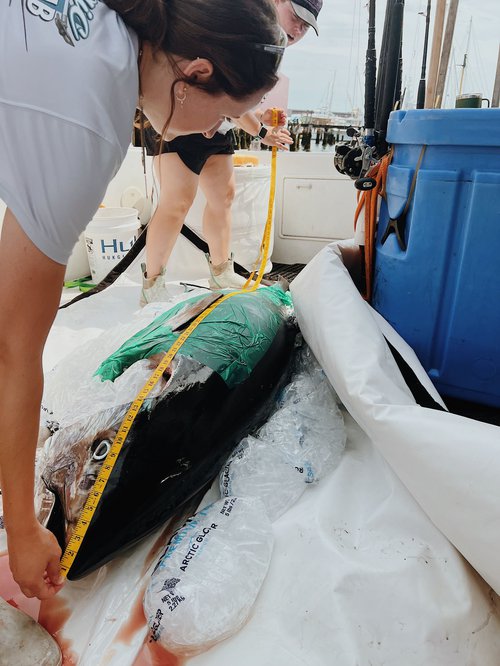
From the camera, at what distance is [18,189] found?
0.57 m

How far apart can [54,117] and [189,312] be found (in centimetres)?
73

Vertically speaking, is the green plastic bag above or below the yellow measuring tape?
above

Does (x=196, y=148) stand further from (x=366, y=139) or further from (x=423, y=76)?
(x=423, y=76)

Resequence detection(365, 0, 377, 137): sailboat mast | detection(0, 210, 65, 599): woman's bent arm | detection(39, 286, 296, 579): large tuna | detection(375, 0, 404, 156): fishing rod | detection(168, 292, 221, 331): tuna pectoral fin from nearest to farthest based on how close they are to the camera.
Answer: detection(0, 210, 65, 599): woman's bent arm → detection(39, 286, 296, 579): large tuna → detection(168, 292, 221, 331): tuna pectoral fin → detection(375, 0, 404, 156): fishing rod → detection(365, 0, 377, 137): sailboat mast

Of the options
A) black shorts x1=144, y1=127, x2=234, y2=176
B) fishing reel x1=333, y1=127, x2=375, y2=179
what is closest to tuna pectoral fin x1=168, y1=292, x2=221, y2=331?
fishing reel x1=333, y1=127, x2=375, y2=179

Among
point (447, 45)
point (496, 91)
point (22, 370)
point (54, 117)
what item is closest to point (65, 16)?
point (54, 117)

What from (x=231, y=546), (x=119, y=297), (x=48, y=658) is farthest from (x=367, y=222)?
(x=119, y=297)

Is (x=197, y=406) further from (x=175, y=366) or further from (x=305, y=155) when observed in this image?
(x=305, y=155)

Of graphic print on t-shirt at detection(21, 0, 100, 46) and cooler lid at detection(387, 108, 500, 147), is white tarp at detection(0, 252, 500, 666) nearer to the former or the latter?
cooler lid at detection(387, 108, 500, 147)

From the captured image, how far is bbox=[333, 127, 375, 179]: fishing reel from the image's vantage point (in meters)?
1.40

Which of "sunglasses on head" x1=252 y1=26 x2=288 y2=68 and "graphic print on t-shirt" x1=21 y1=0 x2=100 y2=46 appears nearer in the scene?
"graphic print on t-shirt" x1=21 y1=0 x2=100 y2=46

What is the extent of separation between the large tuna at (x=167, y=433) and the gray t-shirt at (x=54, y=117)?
420 mm

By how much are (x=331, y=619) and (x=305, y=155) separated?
310 cm

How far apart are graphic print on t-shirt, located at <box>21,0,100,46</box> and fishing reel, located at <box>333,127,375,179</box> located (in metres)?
0.95
